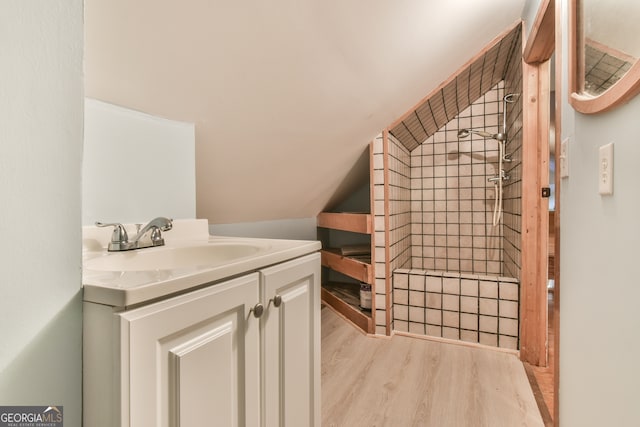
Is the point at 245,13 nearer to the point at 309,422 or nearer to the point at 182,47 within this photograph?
the point at 182,47

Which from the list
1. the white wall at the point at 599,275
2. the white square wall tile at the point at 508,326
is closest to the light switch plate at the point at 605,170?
the white wall at the point at 599,275

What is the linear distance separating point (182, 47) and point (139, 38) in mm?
126

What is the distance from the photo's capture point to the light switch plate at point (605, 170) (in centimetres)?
78

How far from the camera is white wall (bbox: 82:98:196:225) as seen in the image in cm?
113

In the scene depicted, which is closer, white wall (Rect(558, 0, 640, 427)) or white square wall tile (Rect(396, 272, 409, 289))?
white wall (Rect(558, 0, 640, 427))

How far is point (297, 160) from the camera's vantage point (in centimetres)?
209

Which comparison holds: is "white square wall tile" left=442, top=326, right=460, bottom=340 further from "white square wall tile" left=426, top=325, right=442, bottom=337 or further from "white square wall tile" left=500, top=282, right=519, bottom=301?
"white square wall tile" left=500, top=282, right=519, bottom=301

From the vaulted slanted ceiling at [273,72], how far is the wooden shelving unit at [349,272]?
0.47 m

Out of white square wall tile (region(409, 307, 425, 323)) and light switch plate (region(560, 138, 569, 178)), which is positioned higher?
light switch plate (region(560, 138, 569, 178))

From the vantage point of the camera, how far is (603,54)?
0.85m

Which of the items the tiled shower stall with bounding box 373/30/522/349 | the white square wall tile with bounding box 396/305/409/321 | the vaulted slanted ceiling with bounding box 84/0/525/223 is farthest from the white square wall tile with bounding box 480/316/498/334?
the vaulted slanted ceiling with bounding box 84/0/525/223

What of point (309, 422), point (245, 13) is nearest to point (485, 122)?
point (245, 13)

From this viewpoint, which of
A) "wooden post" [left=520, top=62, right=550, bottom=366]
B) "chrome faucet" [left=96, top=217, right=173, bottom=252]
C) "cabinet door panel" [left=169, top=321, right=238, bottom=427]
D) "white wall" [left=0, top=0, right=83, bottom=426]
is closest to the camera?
"white wall" [left=0, top=0, right=83, bottom=426]

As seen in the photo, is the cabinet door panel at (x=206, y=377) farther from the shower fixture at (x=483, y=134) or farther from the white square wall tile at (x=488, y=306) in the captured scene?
the shower fixture at (x=483, y=134)
